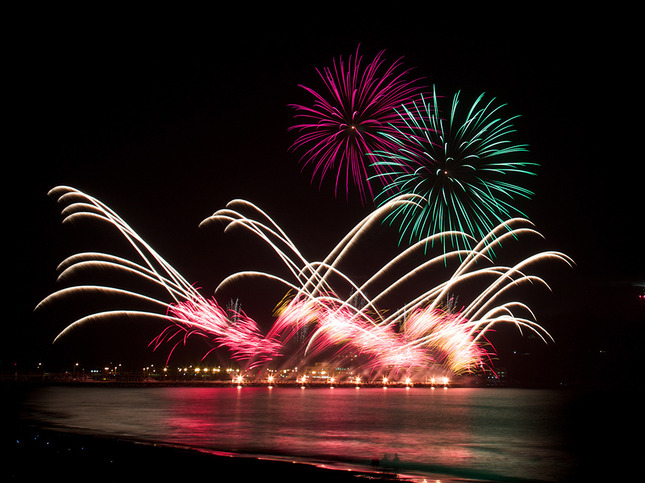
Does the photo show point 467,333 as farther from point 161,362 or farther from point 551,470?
point 161,362

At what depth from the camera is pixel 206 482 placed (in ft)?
36.9

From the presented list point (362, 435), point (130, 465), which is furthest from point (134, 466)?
point (362, 435)

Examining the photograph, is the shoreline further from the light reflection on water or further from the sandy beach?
the light reflection on water

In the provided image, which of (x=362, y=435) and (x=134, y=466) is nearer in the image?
(x=134, y=466)

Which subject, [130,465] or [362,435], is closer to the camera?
[130,465]

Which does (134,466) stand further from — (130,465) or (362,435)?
(362,435)

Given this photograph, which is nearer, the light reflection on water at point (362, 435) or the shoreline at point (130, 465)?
the shoreline at point (130, 465)

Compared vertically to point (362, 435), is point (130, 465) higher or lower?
higher

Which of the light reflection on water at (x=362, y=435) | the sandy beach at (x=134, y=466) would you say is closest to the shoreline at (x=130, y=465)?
the sandy beach at (x=134, y=466)

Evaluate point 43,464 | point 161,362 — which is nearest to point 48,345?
point 161,362

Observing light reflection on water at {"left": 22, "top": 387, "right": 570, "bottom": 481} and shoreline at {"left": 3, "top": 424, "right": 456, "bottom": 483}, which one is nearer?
shoreline at {"left": 3, "top": 424, "right": 456, "bottom": 483}

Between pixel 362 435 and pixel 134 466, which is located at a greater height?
pixel 134 466

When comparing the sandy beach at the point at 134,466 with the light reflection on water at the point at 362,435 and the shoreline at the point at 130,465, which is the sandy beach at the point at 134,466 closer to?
the shoreline at the point at 130,465

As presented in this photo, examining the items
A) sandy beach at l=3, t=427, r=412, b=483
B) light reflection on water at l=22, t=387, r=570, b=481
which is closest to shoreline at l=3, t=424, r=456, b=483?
sandy beach at l=3, t=427, r=412, b=483
